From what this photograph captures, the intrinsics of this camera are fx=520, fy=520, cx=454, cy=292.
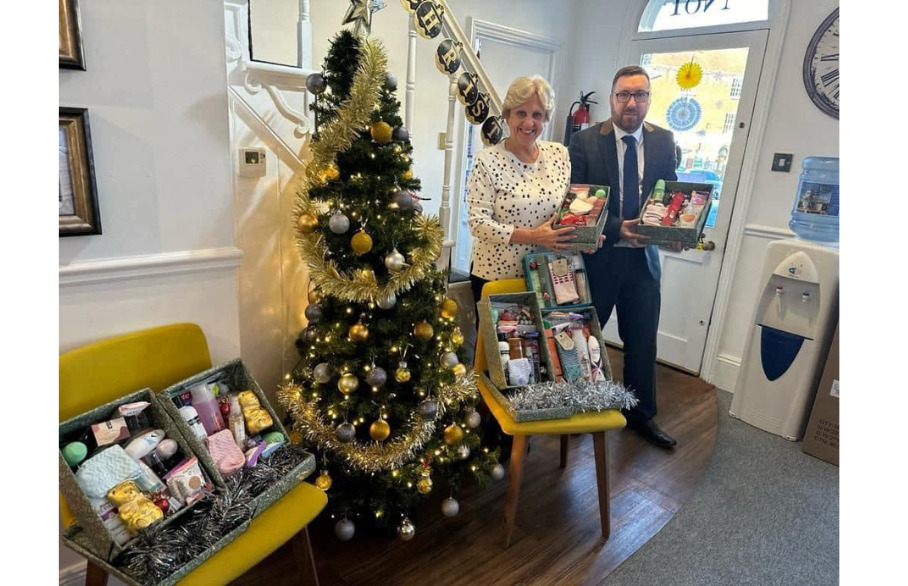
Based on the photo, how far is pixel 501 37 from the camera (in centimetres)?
337

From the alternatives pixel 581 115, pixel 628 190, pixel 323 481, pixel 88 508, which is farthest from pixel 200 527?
pixel 581 115

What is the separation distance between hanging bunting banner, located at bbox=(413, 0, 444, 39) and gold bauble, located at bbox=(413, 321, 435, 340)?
3.39 feet

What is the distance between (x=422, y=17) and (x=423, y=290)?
0.99m

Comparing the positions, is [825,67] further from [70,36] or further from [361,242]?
[70,36]

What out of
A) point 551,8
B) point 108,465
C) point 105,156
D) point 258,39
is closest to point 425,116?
point 258,39

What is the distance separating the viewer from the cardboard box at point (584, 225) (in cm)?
191

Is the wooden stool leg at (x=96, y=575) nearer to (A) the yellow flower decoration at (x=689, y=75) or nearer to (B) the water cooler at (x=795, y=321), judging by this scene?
(B) the water cooler at (x=795, y=321)

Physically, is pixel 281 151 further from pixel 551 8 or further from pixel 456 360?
pixel 551 8

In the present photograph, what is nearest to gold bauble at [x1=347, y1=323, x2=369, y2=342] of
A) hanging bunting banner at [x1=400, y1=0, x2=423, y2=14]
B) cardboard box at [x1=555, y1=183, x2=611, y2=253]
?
cardboard box at [x1=555, y1=183, x2=611, y2=253]

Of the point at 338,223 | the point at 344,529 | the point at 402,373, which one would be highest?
the point at 338,223

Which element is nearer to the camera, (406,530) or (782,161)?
(406,530)

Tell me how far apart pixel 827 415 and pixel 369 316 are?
2.25 m

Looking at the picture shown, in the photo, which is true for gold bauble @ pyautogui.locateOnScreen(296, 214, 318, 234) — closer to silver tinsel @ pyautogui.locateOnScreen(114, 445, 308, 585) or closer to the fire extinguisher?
silver tinsel @ pyautogui.locateOnScreen(114, 445, 308, 585)

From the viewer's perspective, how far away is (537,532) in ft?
6.30
